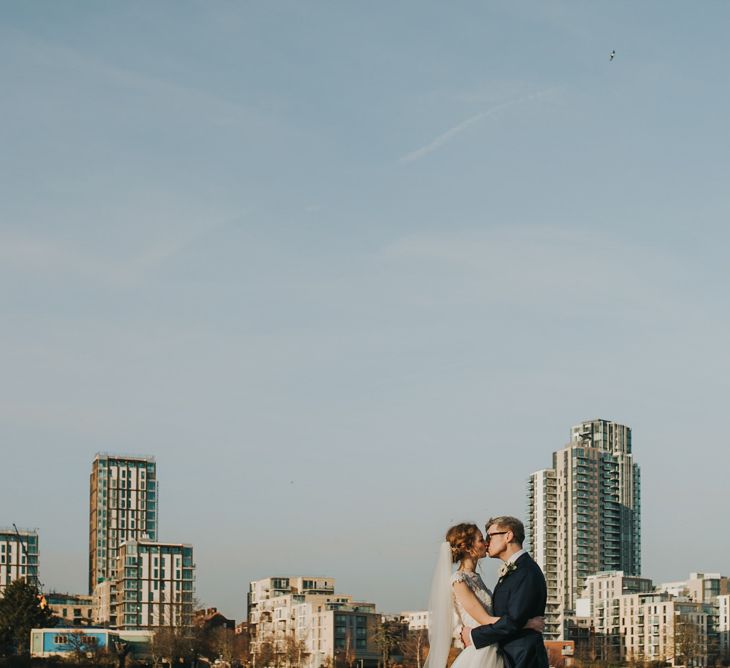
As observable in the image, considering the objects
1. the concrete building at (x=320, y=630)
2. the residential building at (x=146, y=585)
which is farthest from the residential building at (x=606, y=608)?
the residential building at (x=146, y=585)

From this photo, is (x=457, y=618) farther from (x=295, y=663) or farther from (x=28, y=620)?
(x=295, y=663)

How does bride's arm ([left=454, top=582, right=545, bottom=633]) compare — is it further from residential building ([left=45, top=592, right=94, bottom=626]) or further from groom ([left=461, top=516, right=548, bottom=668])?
residential building ([left=45, top=592, right=94, bottom=626])

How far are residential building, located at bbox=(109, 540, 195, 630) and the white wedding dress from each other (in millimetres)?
171013

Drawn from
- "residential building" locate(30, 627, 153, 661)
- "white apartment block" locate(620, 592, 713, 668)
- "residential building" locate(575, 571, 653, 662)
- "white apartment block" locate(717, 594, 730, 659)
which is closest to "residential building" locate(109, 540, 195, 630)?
"residential building" locate(30, 627, 153, 661)

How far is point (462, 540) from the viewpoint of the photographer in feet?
33.1

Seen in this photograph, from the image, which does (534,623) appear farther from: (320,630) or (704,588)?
(704,588)

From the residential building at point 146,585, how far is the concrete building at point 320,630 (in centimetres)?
1253

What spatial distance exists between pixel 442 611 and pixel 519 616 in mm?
1154

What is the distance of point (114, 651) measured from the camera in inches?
5310

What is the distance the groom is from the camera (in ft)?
30.6

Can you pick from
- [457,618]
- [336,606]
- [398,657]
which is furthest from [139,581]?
[457,618]

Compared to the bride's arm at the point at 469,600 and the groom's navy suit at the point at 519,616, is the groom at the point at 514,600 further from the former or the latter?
the bride's arm at the point at 469,600

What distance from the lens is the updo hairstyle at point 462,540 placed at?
33.1 feet

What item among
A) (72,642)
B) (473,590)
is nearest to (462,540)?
(473,590)
